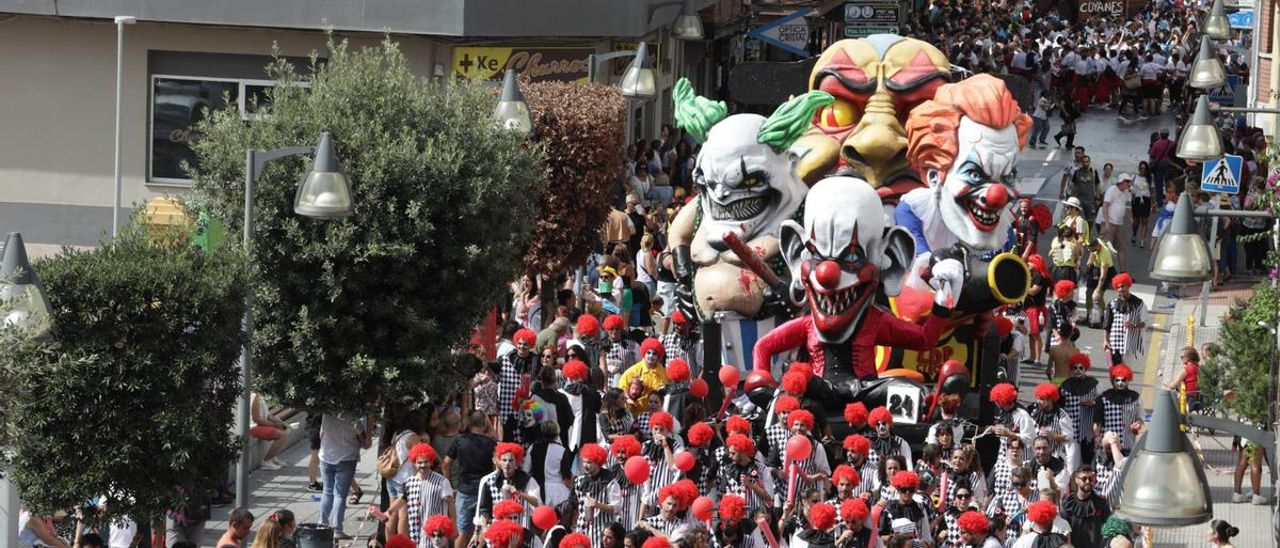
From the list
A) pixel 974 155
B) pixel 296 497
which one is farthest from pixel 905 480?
pixel 974 155

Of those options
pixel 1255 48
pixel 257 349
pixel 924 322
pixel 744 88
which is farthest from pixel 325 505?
pixel 1255 48

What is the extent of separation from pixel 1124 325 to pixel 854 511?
353 inches

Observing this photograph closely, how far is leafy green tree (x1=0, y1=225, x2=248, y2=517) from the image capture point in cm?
1416

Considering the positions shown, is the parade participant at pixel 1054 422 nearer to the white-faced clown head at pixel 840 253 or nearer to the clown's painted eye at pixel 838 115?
the white-faced clown head at pixel 840 253

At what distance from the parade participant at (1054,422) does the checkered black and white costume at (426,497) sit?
474 centimetres

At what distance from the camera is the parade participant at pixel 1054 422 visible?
A: 17.2 metres

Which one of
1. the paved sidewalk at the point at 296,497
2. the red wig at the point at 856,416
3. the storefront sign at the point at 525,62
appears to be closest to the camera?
the red wig at the point at 856,416

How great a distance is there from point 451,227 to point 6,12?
45.0ft

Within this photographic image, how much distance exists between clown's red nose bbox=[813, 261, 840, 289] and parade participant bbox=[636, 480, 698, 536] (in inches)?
168

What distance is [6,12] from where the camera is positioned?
95.9 feet

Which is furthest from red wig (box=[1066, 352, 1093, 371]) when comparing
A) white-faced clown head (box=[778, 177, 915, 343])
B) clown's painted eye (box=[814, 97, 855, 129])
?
clown's painted eye (box=[814, 97, 855, 129])

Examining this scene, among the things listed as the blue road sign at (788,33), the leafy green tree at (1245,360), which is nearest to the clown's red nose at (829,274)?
the leafy green tree at (1245,360)

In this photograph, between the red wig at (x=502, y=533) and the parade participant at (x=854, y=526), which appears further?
the parade participant at (x=854, y=526)

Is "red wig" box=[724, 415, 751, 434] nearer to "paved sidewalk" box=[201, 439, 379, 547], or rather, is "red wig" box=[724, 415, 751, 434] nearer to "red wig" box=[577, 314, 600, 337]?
"paved sidewalk" box=[201, 439, 379, 547]
